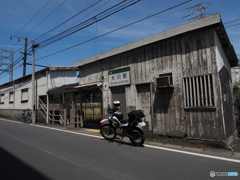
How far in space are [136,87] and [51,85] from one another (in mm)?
10728

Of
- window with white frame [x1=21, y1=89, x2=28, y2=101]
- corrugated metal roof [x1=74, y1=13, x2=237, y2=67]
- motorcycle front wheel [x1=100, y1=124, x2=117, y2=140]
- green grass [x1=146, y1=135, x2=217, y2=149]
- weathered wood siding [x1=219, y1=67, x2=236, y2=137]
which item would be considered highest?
corrugated metal roof [x1=74, y1=13, x2=237, y2=67]

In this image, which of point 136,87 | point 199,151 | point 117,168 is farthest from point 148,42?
point 117,168

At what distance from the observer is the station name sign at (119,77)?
882 centimetres

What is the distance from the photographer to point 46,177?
376cm

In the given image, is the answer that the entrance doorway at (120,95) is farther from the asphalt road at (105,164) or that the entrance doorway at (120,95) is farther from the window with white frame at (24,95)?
the window with white frame at (24,95)

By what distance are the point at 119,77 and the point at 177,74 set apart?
3.25 m

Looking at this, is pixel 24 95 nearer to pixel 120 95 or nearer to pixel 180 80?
pixel 120 95

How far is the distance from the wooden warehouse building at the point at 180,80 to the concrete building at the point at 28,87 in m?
9.50

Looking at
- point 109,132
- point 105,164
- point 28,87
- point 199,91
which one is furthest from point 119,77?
point 28,87

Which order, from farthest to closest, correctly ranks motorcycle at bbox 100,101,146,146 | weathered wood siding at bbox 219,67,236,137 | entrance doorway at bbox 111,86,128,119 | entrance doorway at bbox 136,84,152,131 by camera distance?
1. entrance doorway at bbox 111,86,128,119
2. entrance doorway at bbox 136,84,152,131
3. weathered wood siding at bbox 219,67,236,137
4. motorcycle at bbox 100,101,146,146

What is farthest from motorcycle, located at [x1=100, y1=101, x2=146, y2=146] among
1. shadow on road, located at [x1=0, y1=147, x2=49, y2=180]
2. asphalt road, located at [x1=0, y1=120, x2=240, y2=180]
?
shadow on road, located at [x1=0, y1=147, x2=49, y2=180]

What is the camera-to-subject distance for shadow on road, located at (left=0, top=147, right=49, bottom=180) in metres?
3.84

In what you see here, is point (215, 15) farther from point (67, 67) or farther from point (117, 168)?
point (67, 67)

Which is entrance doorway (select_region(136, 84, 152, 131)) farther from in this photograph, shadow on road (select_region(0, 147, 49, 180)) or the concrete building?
the concrete building
